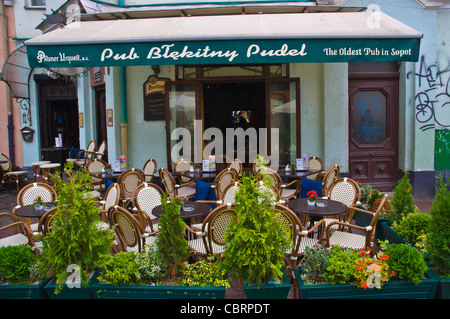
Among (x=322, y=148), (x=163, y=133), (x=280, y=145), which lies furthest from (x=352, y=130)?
(x=163, y=133)

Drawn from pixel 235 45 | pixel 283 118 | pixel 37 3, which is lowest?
pixel 283 118

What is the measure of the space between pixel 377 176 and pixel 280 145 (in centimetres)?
224

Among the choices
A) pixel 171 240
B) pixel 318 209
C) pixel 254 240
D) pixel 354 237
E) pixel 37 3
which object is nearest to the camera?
pixel 254 240

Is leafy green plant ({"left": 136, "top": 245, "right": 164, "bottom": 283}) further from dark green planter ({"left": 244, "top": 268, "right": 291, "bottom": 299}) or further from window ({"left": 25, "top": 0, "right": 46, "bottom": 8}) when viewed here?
window ({"left": 25, "top": 0, "right": 46, "bottom": 8})

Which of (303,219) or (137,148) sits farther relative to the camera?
(137,148)

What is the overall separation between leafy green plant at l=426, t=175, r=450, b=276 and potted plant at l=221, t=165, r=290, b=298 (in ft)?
4.37

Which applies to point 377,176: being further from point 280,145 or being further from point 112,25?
point 112,25

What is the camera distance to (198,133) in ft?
26.8

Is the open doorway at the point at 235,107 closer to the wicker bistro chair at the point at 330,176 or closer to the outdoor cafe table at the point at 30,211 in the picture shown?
the wicker bistro chair at the point at 330,176

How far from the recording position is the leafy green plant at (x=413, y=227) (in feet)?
13.3

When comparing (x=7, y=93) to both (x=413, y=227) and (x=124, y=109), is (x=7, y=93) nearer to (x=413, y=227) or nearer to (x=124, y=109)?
(x=124, y=109)

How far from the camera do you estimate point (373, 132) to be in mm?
8219

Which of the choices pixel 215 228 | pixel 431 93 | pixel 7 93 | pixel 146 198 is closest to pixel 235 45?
pixel 146 198

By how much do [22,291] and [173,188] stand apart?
11.5 ft
